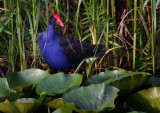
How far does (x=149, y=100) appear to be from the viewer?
4.23 feet

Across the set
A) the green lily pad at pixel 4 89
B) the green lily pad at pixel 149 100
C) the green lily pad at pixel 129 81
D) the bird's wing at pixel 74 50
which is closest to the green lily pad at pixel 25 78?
the green lily pad at pixel 4 89

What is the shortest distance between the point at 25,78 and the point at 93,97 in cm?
47

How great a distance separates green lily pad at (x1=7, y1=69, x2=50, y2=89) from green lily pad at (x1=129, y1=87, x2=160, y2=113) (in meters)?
0.53

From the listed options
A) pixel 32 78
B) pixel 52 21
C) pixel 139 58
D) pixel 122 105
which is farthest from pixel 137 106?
pixel 52 21

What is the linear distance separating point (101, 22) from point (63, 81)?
86 cm

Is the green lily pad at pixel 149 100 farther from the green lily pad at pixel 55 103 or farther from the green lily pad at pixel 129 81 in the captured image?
the green lily pad at pixel 55 103

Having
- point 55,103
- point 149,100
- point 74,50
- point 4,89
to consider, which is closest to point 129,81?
point 149,100

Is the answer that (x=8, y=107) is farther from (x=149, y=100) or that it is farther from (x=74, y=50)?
(x=74, y=50)

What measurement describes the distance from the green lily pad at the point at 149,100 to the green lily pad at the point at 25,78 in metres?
0.53

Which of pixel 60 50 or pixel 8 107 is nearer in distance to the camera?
pixel 8 107

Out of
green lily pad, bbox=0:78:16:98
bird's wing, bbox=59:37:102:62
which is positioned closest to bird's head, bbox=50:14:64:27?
bird's wing, bbox=59:37:102:62

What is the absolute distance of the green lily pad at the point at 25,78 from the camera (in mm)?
1550

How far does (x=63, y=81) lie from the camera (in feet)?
4.95

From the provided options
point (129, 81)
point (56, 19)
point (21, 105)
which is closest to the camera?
point (21, 105)
